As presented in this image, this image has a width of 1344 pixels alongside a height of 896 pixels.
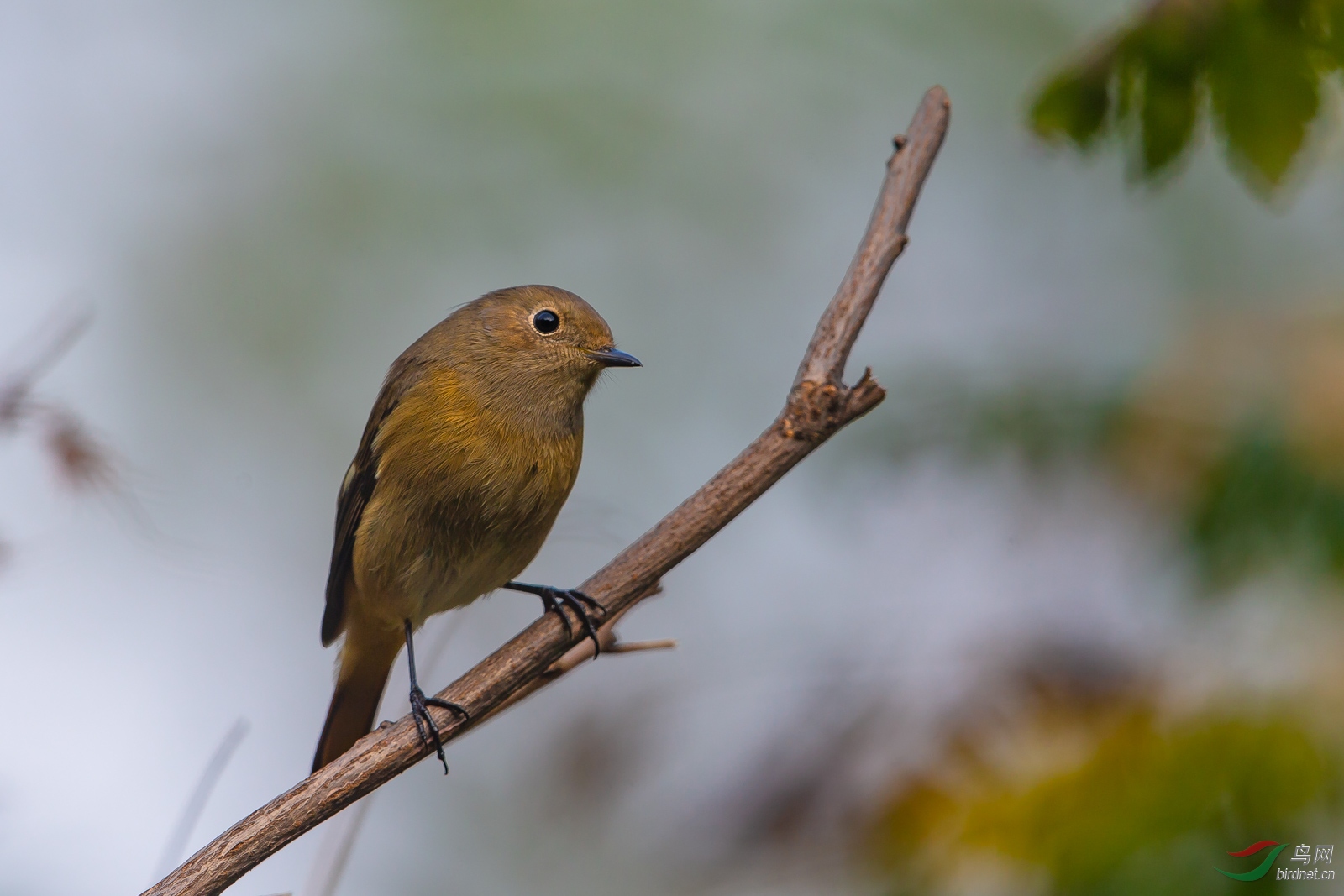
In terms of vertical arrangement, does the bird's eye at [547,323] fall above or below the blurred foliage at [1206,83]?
above

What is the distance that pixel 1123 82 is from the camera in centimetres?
245

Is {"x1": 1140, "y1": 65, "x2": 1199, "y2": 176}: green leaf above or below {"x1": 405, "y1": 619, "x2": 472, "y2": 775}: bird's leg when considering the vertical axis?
above

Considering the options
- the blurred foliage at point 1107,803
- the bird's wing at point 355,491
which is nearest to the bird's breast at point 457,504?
the bird's wing at point 355,491

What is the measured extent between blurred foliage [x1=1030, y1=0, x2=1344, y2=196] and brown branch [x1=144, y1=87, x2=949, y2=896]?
399 millimetres

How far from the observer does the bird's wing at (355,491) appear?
407 centimetres

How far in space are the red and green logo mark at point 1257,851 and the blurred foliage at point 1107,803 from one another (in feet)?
0.06

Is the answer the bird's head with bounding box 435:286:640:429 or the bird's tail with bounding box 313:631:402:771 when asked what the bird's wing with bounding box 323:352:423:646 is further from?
the bird's head with bounding box 435:286:640:429

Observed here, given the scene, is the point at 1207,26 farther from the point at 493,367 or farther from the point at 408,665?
the point at 408,665

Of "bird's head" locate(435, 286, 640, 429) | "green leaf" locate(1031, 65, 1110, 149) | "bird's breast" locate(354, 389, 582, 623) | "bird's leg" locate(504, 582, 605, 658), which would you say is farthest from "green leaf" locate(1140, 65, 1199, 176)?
"bird's breast" locate(354, 389, 582, 623)

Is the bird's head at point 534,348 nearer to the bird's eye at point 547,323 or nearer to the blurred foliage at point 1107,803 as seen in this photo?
the bird's eye at point 547,323

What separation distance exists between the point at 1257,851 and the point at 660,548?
142 cm

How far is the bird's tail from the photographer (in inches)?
160

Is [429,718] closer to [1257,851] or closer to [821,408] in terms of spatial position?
[821,408]

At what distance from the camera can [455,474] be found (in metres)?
3.68
